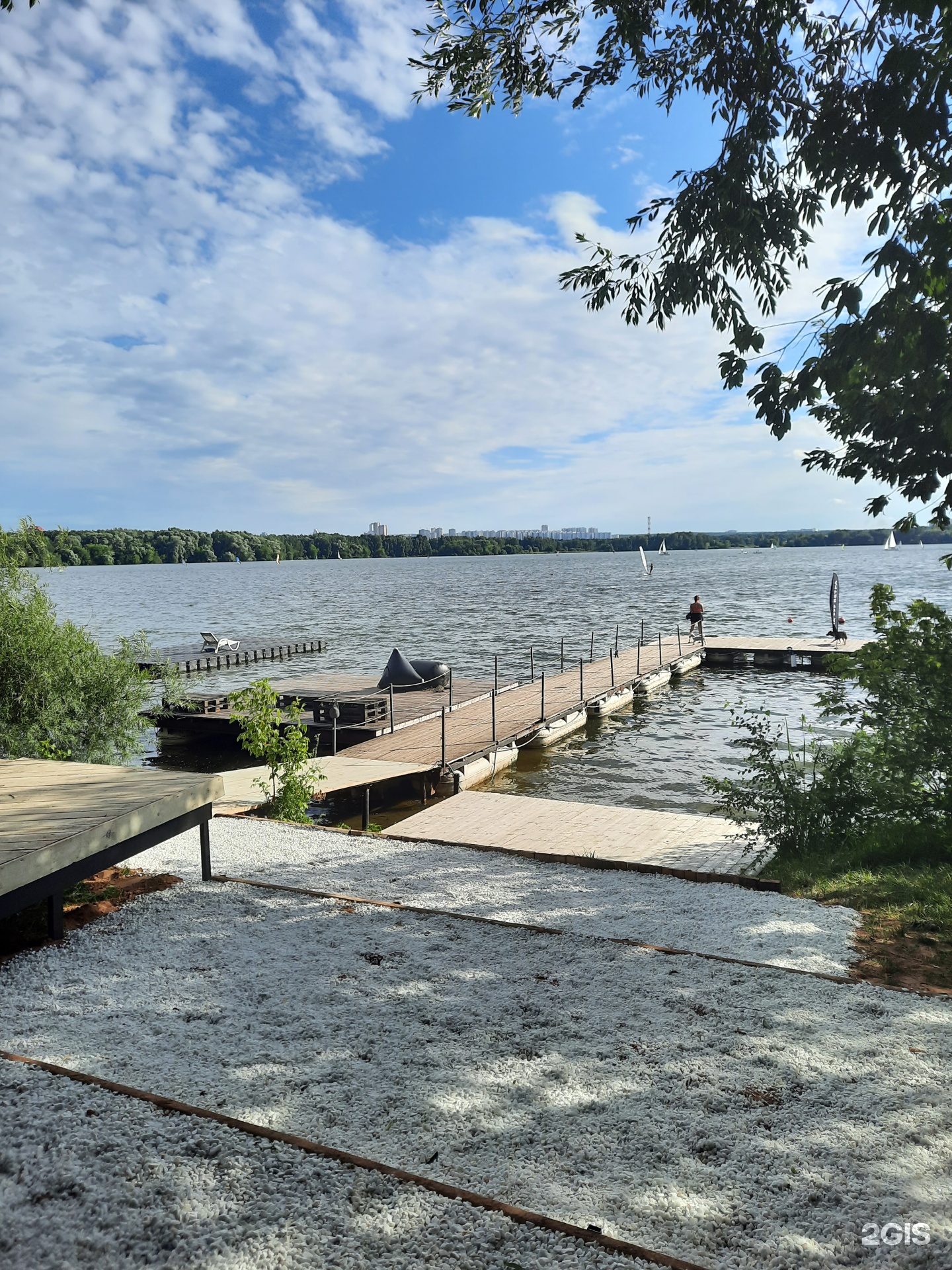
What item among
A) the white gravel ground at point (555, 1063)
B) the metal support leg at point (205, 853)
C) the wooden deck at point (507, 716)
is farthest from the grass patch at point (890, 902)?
the wooden deck at point (507, 716)

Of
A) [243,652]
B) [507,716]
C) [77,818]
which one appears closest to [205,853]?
[77,818]

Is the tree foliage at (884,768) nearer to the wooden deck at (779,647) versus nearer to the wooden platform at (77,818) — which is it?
the wooden platform at (77,818)

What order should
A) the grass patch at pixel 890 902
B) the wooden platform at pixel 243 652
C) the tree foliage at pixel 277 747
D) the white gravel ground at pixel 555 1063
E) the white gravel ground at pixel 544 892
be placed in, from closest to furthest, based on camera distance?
1. the white gravel ground at pixel 555 1063
2. the grass patch at pixel 890 902
3. the white gravel ground at pixel 544 892
4. the tree foliage at pixel 277 747
5. the wooden platform at pixel 243 652

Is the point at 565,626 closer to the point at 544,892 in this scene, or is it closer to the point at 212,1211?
the point at 544,892

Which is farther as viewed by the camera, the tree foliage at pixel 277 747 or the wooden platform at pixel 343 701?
the wooden platform at pixel 343 701

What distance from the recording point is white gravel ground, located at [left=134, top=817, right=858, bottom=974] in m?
5.53

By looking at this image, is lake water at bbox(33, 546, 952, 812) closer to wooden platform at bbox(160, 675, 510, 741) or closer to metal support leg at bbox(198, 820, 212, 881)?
wooden platform at bbox(160, 675, 510, 741)

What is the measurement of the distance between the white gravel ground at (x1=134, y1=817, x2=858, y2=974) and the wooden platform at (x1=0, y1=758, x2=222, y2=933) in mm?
925

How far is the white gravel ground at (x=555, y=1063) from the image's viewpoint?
2852mm

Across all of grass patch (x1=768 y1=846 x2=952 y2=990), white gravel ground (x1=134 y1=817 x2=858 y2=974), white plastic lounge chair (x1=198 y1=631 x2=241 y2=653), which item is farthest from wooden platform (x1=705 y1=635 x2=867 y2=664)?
white gravel ground (x1=134 y1=817 x2=858 y2=974)

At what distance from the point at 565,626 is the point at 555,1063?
155ft
